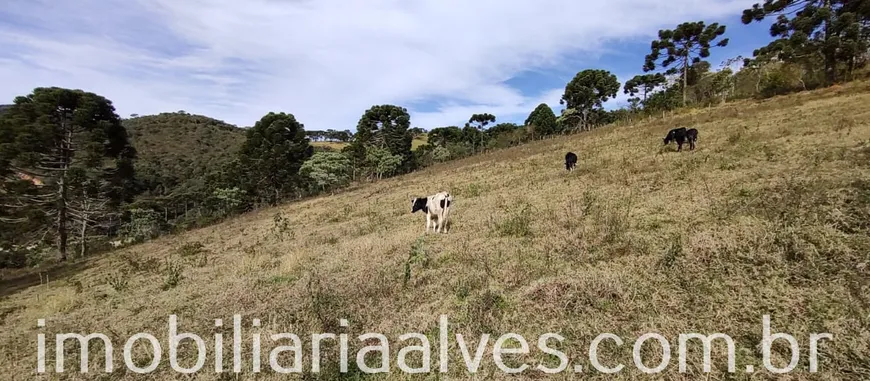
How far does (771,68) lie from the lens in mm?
28703

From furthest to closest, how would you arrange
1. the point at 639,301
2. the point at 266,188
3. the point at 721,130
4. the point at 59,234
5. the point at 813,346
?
the point at 266,188 → the point at 59,234 → the point at 721,130 → the point at 639,301 → the point at 813,346

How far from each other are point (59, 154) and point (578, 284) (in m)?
26.8

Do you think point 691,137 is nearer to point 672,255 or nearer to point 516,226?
point 516,226

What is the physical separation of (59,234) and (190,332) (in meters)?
22.2

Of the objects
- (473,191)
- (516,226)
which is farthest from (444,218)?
(473,191)

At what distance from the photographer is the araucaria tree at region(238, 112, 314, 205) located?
36.8 metres

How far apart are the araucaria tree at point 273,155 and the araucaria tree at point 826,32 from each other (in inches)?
1532

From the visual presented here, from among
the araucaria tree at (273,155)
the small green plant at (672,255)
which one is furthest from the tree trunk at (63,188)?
the small green plant at (672,255)

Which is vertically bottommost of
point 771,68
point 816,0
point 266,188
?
point 266,188

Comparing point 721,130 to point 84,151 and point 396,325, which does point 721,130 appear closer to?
point 396,325

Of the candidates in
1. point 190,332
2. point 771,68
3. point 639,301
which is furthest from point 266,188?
point 771,68

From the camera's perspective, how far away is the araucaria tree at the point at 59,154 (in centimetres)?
1888

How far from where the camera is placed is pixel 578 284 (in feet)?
14.2

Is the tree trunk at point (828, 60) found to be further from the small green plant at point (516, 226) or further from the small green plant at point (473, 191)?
the small green plant at point (516, 226)
